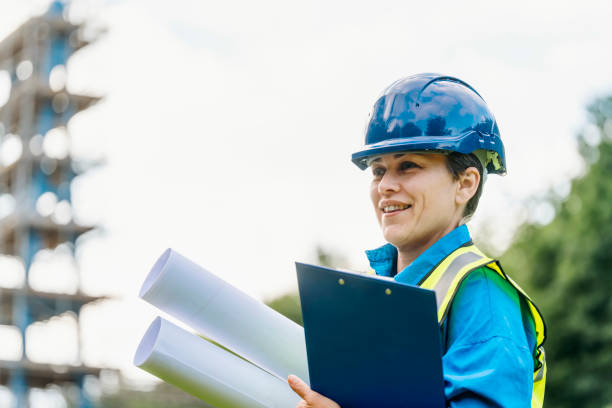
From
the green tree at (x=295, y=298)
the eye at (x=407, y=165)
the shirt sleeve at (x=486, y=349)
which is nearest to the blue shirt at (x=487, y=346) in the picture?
the shirt sleeve at (x=486, y=349)

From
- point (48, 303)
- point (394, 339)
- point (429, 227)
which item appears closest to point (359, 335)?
point (394, 339)

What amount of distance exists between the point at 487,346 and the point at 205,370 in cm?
91

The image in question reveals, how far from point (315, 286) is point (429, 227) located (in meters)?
0.68

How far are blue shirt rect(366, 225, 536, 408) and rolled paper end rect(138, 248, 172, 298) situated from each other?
2.95 feet

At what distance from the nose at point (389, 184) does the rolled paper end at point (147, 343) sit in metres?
0.83

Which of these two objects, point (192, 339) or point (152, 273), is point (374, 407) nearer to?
point (192, 339)

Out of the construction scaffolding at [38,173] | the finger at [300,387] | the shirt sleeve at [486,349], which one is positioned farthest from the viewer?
the construction scaffolding at [38,173]

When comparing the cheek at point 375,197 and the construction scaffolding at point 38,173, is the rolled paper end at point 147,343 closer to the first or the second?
the cheek at point 375,197

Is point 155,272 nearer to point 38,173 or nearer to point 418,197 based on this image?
point 418,197

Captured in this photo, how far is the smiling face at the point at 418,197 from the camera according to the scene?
2.86m

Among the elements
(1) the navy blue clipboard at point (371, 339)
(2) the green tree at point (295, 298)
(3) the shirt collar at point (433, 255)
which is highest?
(2) the green tree at point (295, 298)

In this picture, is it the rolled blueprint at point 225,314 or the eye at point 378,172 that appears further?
the eye at point 378,172

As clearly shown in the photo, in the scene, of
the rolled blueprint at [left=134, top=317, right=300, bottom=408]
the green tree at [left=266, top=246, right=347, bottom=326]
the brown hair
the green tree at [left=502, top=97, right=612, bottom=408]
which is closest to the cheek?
the brown hair

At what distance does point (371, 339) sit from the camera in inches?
91.5
